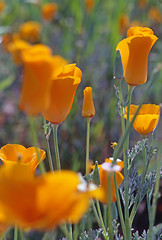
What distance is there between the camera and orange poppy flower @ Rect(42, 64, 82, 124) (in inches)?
19.9

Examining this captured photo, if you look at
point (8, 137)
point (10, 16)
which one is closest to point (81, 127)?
point (8, 137)

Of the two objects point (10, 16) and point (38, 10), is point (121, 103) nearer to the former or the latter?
point (10, 16)

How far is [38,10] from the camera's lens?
3.69 m

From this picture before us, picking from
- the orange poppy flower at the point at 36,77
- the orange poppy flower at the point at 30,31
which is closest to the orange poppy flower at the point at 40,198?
the orange poppy flower at the point at 36,77

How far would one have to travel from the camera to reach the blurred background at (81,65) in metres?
1.80

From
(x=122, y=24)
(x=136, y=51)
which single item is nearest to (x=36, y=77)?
(x=136, y=51)

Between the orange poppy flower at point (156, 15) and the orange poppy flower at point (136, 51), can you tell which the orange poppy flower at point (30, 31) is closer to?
the orange poppy flower at point (156, 15)

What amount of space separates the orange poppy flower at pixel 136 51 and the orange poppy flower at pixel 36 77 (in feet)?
0.84

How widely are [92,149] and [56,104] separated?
4.30 ft

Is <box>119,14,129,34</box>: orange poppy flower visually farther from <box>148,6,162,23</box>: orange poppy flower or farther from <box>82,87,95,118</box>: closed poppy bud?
<box>82,87,95,118</box>: closed poppy bud

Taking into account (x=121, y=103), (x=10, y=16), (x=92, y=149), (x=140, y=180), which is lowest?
(x=92, y=149)

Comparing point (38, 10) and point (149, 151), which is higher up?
point (38, 10)

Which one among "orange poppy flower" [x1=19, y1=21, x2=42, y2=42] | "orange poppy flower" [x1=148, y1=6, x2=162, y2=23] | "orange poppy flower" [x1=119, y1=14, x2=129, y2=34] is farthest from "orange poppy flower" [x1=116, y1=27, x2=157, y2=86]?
"orange poppy flower" [x1=148, y1=6, x2=162, y2=23]

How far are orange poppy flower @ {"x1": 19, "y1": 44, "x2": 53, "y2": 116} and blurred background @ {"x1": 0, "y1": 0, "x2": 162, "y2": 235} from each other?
0.86ft
